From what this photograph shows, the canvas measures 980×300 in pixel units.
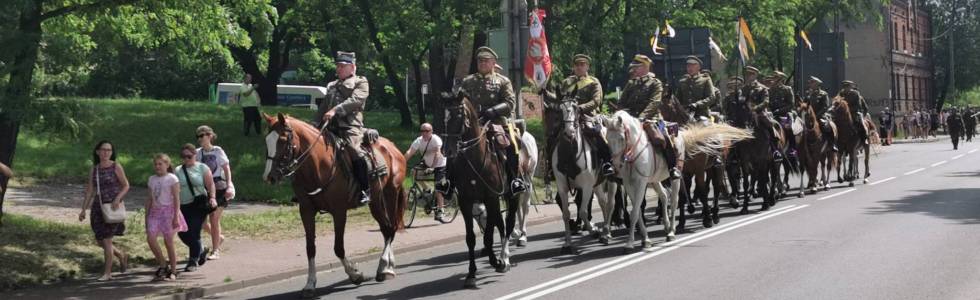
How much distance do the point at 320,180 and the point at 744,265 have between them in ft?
15.2

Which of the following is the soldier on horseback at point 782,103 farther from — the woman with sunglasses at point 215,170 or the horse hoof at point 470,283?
the horse hoof at point 470,283

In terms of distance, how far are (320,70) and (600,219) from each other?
50104mm

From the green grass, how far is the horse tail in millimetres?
8239

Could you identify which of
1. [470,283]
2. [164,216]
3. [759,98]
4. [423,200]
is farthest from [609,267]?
[759,98]

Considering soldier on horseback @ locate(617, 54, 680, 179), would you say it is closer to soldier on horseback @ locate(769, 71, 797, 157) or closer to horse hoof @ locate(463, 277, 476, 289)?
horse hoof @ locate(463, 277, 476, 289)

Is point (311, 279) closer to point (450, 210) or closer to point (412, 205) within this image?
point (412, 205)

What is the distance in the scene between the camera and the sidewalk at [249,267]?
12.5 meters

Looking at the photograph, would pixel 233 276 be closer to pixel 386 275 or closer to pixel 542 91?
pixel 386 275

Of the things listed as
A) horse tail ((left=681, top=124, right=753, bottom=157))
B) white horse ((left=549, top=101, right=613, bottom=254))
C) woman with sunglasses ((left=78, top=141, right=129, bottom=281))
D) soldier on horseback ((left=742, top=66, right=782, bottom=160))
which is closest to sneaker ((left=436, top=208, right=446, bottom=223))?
horse tail ((left=681, top=124, right=753, bottom=157))

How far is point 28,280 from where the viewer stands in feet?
42.4

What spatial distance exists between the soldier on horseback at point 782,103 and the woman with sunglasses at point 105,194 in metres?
13.8

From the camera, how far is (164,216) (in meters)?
13.5

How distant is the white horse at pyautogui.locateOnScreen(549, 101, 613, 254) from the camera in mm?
14555

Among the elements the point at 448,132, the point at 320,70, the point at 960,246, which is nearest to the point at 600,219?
the point at 960,246
